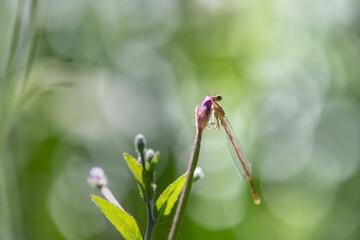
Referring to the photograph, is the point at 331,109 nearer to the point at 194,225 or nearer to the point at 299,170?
the point at 299,170

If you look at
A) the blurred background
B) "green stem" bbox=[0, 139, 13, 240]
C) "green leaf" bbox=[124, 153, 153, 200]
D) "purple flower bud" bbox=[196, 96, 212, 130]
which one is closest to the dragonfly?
"purple flower bud" bbox=[196, 96, 212, 130]

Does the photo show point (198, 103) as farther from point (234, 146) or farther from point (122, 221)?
point (122, 221)

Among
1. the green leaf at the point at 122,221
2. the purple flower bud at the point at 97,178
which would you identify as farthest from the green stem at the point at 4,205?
the green leaf at the point at 122,221

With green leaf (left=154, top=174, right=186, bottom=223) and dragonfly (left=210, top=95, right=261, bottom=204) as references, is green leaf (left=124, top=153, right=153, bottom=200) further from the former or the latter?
dragonfly (left=210, top=95, right=261, bottom=204)

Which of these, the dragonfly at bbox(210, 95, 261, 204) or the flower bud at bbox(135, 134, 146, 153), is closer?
the flower bud at bbox(135, 134, 146, 153)

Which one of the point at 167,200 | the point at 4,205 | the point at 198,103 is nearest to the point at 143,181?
the point at 167,200

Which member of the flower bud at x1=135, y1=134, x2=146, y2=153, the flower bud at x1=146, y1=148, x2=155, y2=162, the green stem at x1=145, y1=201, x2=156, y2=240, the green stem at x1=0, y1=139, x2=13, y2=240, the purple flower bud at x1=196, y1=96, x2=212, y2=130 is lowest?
the green stem at x1=0, y1=139, x2=13, y2=240

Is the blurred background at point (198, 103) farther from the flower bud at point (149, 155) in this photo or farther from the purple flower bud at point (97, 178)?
the flower bud at point (149, 155)
